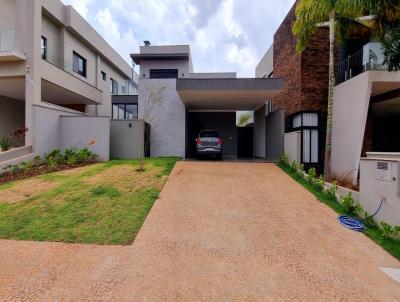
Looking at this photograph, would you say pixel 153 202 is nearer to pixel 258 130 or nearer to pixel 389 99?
pixel 389 99

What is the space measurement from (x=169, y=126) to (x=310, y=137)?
7743 millimetres

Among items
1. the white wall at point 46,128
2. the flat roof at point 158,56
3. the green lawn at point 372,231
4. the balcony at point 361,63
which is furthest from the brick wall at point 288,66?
the white wall at point 46,128

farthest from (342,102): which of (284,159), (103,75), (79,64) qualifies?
(103,75)

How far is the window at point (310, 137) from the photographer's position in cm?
1216

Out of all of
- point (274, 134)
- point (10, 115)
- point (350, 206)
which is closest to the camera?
point (350, 206)

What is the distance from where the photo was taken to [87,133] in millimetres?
13180

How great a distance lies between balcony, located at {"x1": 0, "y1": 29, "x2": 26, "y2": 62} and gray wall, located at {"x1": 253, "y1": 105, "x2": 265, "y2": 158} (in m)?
14.2

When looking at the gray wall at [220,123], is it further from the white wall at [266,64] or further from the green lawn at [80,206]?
the green lawn at [80,206]

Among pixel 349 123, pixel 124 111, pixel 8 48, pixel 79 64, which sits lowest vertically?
pixel 349 123

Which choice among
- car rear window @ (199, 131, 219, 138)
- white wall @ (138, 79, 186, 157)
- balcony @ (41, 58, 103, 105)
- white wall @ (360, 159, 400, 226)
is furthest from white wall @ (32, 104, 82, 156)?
white wall @ (360, 159, 400, 226)

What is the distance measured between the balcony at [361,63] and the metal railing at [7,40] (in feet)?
50.9

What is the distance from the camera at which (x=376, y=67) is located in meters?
9.84

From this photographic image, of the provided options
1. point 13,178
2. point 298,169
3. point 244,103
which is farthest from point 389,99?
point 13,178

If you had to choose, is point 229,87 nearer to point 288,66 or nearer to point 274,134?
point 274,134
